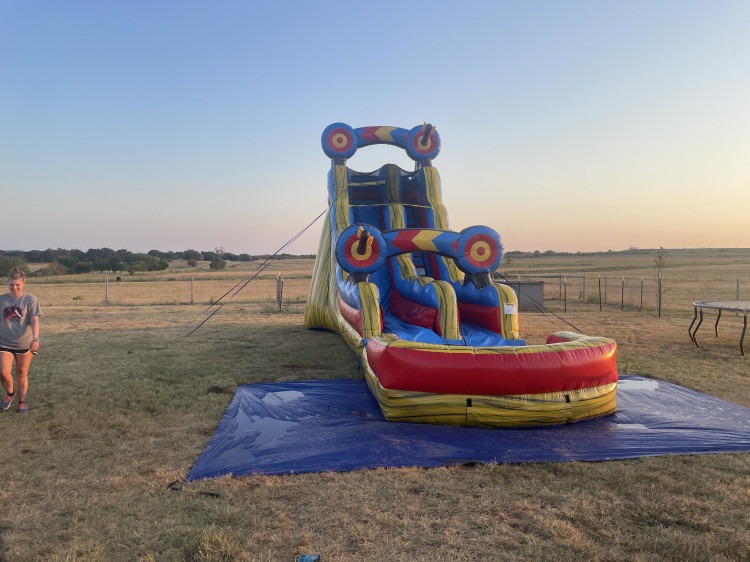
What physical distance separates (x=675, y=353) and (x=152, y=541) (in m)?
7.90

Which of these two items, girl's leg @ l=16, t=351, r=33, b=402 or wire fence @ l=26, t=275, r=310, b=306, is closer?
girl's leg @ l=16, t=351, r=33, b=402

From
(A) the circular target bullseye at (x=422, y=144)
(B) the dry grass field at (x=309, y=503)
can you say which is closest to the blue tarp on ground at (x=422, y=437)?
(B) the dry grass field at (x=309, y=503)

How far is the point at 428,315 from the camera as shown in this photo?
6582 millimetres

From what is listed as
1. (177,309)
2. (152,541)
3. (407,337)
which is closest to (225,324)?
(177,309)

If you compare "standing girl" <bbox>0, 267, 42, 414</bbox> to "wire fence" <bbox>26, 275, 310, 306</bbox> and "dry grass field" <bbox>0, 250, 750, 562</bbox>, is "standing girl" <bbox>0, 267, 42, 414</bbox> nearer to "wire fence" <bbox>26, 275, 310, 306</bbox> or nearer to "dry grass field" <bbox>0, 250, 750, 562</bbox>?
"dry grass field" <bbox>0, 250, 750, 562</bbox>

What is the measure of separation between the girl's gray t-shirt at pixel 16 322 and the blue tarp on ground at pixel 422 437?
6.70ft

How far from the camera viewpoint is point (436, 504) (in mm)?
3074

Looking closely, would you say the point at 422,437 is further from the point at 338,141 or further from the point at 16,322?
the point at 338,141

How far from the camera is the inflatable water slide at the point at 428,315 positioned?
14.0ft

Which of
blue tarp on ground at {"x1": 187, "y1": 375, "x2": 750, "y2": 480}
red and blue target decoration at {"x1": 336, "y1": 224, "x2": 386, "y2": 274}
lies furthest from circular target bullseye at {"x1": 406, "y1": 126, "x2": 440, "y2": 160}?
blue tarp on ground at {"x1": 187, "y1": 375, "x2": 750, "y2": 480}

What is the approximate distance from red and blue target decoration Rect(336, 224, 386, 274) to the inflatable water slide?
1 cm

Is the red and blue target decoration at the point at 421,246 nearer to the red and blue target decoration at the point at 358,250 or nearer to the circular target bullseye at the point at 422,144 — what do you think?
the red and blue target decoration at the point at 358,250

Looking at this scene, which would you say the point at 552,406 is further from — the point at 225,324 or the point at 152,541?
the point at 225,324

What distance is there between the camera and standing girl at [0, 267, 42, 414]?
4832 mm
